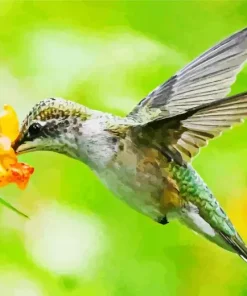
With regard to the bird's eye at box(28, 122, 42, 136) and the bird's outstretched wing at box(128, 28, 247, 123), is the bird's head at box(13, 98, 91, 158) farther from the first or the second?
the bird's outstretched wing at box(128, 28, 247, 123)

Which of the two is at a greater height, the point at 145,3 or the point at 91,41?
the point at 145,3

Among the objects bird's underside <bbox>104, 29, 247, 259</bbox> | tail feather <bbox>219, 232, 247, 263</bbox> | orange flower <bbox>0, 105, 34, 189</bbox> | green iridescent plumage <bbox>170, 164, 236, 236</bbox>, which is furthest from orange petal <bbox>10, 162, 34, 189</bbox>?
tail feather <bbox>219, 232, 247, 263</bbox>

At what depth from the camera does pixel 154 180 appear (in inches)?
53.3

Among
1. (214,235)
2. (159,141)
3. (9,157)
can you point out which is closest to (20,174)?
(9,157)

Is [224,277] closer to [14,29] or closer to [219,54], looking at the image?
[219,54]

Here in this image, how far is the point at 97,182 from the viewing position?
139cm

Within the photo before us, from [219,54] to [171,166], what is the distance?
0.26 meters

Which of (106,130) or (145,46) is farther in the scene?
(145,46)

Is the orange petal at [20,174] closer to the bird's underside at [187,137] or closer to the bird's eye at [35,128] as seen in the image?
the bird's eye at [35,128]

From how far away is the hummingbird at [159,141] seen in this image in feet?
4.39

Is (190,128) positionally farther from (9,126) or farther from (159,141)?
(9,126)

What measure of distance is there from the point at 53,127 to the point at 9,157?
0.12m

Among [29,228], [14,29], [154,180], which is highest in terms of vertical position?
[14,29]

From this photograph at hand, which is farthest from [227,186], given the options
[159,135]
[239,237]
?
[159,135]
